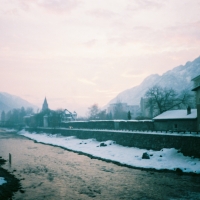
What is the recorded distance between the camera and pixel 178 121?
41719mm

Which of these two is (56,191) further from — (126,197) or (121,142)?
(121,142)

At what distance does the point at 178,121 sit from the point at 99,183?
2408 centimetres

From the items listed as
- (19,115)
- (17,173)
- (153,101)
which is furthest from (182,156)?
(19,115)

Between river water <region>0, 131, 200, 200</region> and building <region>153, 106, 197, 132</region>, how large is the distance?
15.5 m

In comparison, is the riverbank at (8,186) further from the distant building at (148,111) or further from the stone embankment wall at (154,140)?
the distant building at (148,111)

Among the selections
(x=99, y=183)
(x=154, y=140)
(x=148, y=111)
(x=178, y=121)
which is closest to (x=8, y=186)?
(x=99, y=183)

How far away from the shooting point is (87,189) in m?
21.3

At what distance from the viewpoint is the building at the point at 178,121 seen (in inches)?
1545

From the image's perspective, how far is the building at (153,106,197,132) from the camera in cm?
3925

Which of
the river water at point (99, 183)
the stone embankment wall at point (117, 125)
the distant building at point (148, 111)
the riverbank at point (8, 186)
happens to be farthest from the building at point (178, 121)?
the riverbank at point (8, 186)

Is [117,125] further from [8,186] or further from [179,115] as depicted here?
[8,186]

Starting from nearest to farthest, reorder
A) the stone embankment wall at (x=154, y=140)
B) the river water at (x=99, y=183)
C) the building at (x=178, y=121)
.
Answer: the river water at (x=99, y=183), the stone embankment wall at (x=154, y=140), the building at (x=178, y=121)

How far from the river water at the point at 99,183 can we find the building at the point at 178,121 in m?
15.5

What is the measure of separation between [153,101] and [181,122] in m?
23.9
